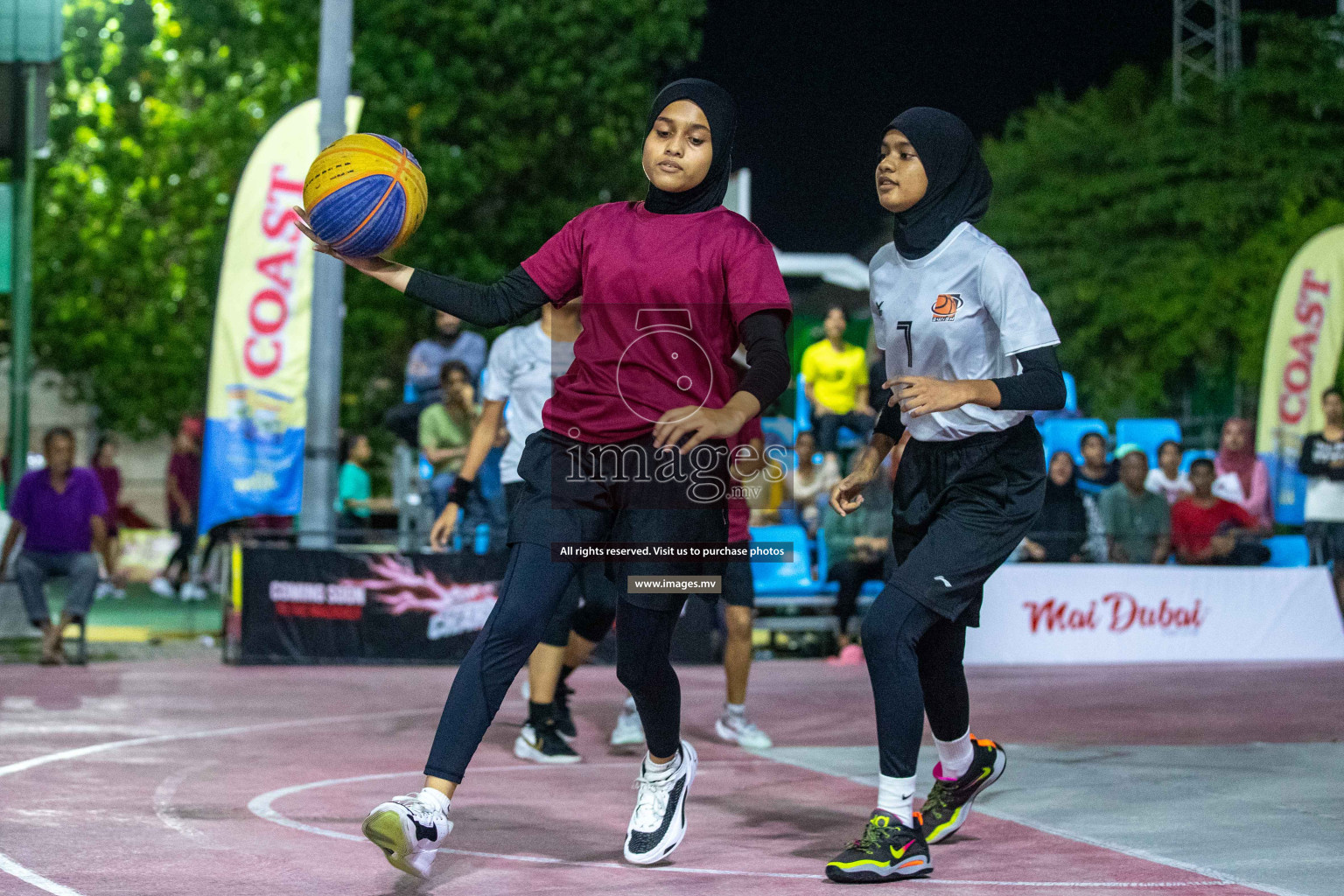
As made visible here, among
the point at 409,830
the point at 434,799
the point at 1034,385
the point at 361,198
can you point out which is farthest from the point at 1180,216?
the point at 409,830

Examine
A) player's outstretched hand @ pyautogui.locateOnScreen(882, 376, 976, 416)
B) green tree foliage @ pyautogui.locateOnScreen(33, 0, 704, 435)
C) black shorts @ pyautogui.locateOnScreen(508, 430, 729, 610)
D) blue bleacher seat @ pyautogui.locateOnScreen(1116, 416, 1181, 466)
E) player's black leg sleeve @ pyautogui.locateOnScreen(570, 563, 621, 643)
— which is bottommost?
player's black leg sleeve @ pyautogui.locateOnScreen(570, 563, 621, 643)

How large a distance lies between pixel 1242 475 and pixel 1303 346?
3005 mm

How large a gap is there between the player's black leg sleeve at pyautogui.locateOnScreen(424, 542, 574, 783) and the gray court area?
2.10 m

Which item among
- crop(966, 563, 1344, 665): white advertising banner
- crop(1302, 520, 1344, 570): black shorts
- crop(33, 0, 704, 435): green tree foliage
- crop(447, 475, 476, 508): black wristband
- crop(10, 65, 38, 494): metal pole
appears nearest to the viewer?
crop(447, 475, 476, 508): black wristband

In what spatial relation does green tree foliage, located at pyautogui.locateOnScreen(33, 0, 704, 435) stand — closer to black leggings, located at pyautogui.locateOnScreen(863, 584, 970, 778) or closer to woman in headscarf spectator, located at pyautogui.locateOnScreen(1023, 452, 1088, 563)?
woman in headscarf spectator, located at pyautogui.locateOnScreen(1023, 452, 1088, 563)

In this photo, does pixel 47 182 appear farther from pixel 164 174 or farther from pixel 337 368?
pixel 337 368

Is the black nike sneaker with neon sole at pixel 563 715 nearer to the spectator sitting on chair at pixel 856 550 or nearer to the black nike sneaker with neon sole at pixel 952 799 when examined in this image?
the black nike sneaker with neon sole at pixel 952 799

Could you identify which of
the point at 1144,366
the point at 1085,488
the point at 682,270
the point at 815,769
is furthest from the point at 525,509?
the point at 1144,366

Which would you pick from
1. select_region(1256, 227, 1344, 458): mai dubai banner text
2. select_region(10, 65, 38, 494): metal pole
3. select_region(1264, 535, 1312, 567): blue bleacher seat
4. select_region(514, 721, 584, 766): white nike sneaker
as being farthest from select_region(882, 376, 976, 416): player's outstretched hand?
select_region(1256, 227, 1344, 458): mai dubai banner text

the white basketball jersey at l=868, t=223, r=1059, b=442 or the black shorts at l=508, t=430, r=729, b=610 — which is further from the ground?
the white basketball jersey at l=868, t=223, r=1059, b=442

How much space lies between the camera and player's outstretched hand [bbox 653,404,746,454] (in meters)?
4.20

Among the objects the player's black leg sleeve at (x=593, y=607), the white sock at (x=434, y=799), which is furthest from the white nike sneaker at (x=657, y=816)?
the player's black leg sleeve at (x=593, y=607)

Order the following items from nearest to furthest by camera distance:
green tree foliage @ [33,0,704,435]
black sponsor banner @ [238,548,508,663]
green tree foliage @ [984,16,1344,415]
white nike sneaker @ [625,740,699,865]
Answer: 1. white nike sneaker @ [625,740,699,865]
2. black sponsor banner @ [238,548,508,663]
3. green tree foliage @ [33,0,704,435]
4. green tree foliage @ [984,16,1344,415]

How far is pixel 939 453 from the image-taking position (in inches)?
201
